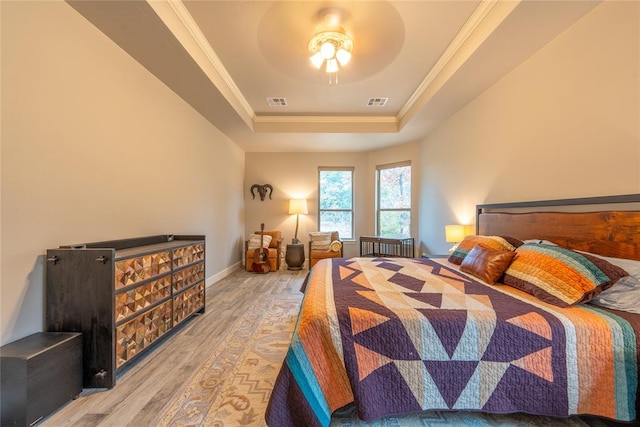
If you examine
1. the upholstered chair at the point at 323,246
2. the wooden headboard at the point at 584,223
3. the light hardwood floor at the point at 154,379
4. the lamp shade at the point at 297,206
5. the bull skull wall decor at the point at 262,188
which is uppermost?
the bull skull wall decor at the point at 262,188

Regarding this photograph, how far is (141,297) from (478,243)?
2897mm

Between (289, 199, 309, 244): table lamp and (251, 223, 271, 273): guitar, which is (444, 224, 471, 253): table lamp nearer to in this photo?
(289, 199, 309, 244): table lamp

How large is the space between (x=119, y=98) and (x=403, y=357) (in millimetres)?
2888

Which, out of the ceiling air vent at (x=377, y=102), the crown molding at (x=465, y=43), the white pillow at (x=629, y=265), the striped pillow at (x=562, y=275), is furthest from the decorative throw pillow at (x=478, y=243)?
the ceiling air vent at (x=377, y=102)

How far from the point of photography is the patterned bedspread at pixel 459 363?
113 cm

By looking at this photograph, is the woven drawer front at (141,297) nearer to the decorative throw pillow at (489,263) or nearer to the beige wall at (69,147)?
the beige wall at (69,147)

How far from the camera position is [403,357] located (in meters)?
1.18

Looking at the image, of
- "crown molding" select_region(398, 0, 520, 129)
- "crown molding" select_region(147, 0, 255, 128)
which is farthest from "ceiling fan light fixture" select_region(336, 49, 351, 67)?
"crown molding" select_region(147, 0, 255, 128)

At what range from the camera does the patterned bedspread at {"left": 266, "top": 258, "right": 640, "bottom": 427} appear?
1.13m

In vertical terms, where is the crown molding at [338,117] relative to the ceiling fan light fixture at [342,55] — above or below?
above

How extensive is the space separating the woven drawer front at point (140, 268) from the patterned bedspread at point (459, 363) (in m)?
1.31

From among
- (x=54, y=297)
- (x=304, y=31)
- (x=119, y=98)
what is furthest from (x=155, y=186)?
(x=304, y=31)

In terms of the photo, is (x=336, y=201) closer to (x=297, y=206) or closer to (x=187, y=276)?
(x=297, y=206)

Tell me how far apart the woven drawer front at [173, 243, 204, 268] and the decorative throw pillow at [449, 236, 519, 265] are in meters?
2.72
